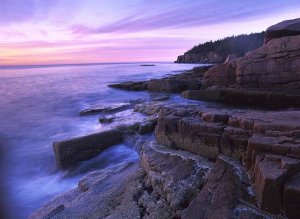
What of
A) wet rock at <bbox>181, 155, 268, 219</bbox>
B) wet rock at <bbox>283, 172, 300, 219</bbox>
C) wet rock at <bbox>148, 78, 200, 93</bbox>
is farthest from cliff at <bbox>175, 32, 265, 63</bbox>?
wet rock at <bbox>283, 172, 300, 219</bbox>

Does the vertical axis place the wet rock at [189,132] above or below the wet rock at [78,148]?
above

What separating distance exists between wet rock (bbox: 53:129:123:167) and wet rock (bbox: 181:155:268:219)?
4.65 m

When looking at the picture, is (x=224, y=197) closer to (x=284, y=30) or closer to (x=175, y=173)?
(x=175, y=173)

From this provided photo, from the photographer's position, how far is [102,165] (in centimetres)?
799

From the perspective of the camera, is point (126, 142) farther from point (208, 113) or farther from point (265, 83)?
point (265, 83)

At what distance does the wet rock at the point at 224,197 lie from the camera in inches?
147

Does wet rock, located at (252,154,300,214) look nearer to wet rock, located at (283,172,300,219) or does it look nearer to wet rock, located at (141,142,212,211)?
wet rock, located at (283,172,300,219)

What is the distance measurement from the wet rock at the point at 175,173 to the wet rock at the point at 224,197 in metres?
0.29

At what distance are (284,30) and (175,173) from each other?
9.35 meters

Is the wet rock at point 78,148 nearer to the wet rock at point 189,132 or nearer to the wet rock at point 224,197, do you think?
the wet rock at point 189,132

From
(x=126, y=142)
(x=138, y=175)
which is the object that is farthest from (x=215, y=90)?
(x=138, y=175)

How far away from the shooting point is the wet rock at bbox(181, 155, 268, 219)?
12.2 ft

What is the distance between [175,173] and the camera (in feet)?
16.7

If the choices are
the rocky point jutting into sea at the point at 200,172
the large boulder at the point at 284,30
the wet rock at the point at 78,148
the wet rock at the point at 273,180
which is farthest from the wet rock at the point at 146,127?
the large boulder at the point at 284,30
